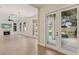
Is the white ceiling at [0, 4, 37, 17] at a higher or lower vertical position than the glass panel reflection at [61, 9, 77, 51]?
higher

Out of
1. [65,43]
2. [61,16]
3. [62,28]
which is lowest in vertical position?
[65,43]

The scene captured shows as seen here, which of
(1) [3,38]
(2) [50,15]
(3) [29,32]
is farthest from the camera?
(3) [29,32]

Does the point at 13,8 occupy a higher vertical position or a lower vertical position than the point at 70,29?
higher

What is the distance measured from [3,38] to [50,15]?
7.63 feet

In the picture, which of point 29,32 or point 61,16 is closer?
point 61,16

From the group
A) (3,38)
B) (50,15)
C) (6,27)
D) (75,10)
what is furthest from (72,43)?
(3,38)

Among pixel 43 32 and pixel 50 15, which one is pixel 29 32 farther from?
pixel 50 15

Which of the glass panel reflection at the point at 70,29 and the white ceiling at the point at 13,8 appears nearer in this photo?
the white ceiling at the point at 13,8

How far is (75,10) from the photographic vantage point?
11.8 ft

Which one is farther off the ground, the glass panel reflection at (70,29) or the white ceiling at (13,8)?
the white ceiling at (13,8)

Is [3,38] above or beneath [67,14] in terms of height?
beneath

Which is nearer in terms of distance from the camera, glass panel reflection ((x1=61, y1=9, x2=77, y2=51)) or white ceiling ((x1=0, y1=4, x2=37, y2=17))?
white ceiling ((x1=0, y1=4, x2=37, y2=17))

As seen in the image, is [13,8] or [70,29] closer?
[70,29]
